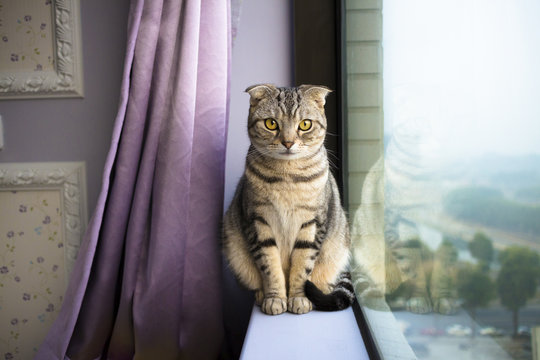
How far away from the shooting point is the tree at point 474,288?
346 mm

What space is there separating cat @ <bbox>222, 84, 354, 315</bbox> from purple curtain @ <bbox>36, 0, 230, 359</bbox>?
21 centimetres

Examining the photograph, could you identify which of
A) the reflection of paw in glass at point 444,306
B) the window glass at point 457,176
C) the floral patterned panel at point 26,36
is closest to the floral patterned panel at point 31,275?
the floral patterned panel at point 26,36

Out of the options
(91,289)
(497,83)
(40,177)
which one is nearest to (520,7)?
(497,83)

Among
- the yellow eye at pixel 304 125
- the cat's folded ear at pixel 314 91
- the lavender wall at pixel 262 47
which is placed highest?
the lavender wall at pixel 262 47

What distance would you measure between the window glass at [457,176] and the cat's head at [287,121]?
167 mm

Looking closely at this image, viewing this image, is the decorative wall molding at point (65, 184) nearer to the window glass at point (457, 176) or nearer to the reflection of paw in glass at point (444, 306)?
the window glass at point (457, 176)

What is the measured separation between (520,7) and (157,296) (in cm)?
110

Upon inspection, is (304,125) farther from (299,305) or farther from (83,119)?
(83,119)

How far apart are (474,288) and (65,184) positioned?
1445 mm

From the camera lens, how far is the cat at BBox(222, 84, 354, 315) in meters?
0.90

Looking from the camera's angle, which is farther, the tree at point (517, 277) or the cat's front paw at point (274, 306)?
the cat's front paw at point (274, 306)

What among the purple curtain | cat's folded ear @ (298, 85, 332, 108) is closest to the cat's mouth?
cat's folded ear @ (298, 85, 332, 108)

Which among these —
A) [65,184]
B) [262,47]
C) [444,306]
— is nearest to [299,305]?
[444,306]

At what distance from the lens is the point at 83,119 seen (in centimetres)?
140
